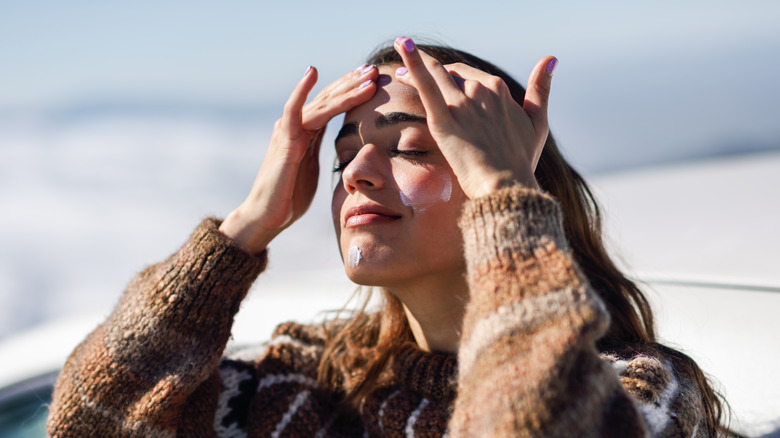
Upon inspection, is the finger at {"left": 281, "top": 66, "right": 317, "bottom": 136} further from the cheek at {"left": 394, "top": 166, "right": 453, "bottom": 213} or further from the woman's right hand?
the cheek at {"left": 394, "top": 166, "right": 453, "bottom": 213}

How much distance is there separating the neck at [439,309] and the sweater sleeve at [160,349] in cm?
48

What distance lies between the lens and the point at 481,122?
65.6 inches

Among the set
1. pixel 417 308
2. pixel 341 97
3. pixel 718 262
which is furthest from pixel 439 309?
pixel 718 262

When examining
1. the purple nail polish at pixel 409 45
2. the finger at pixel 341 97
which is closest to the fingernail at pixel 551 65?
the purple nail polish at pixel 409 45

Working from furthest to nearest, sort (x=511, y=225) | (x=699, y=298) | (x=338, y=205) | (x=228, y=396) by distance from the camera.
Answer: (x=699, y=298), (x=228, y=396), (x=338, y=205), (x=511, y=225)

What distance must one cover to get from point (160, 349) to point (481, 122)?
1.05m

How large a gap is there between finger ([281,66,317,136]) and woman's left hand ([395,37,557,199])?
1.29ft

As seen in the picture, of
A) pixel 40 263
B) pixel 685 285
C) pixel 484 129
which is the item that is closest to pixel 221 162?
pixel 40 263

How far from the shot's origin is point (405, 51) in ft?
5.62

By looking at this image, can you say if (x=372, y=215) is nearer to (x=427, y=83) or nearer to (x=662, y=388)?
(x=427, y=83)

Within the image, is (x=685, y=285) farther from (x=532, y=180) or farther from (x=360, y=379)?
(x=532, y=180)

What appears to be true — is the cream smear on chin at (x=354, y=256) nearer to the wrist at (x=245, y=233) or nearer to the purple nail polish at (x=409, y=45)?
the wrist at (x=245, y=233)

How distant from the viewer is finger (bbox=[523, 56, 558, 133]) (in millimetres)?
1782

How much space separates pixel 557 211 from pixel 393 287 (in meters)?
0.52
